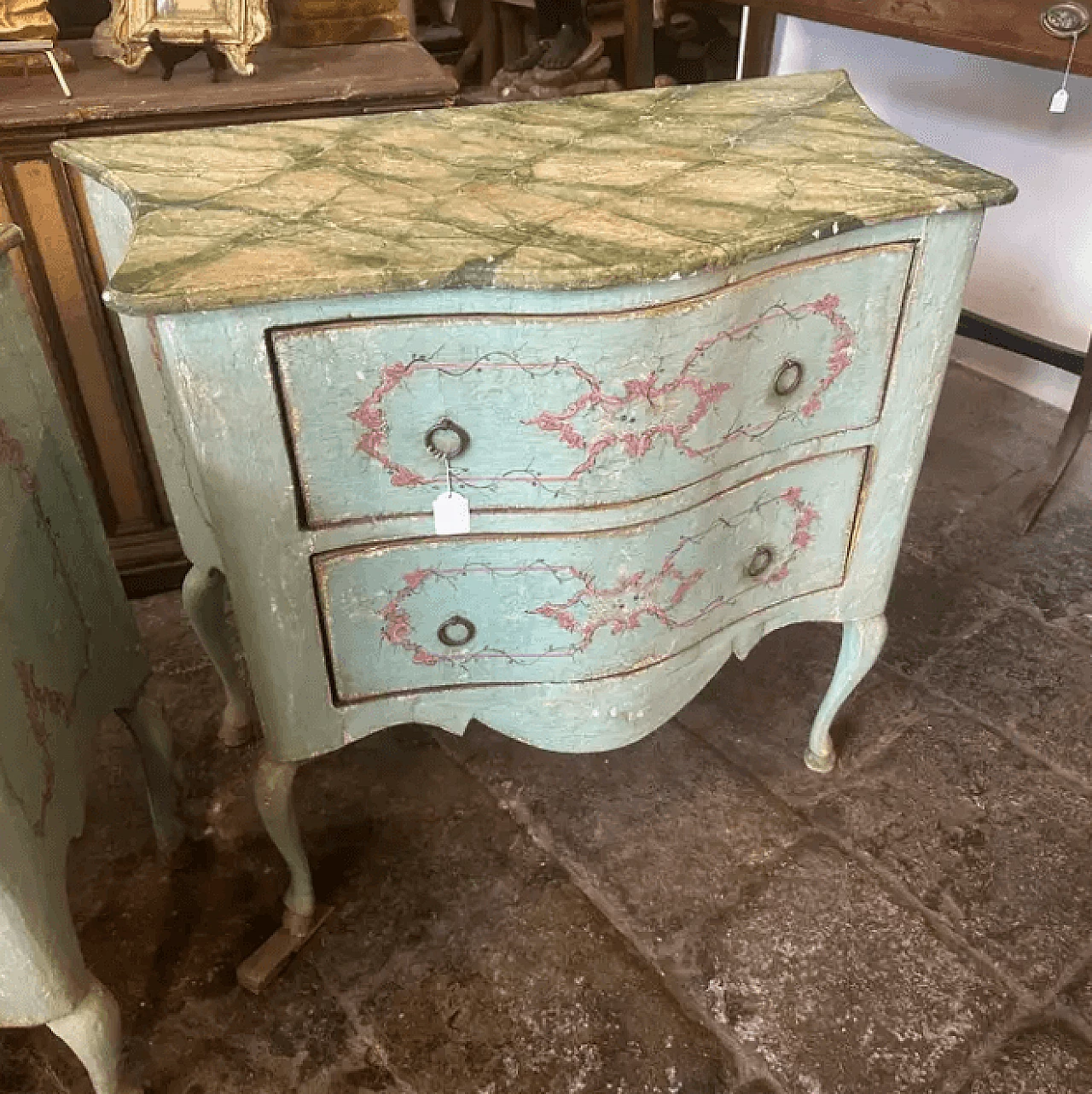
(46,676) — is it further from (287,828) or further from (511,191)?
(511,191)

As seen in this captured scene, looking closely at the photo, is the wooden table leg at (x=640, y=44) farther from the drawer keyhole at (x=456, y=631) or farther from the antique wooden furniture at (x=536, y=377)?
the drawer keyhole at (x=456, y=631)

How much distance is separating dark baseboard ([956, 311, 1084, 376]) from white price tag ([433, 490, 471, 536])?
189 centimetres

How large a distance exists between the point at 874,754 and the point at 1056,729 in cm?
37

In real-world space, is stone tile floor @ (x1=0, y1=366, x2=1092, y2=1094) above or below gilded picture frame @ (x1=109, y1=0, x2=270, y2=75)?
below

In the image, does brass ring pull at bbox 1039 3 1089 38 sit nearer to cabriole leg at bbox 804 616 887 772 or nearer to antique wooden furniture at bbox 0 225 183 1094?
cabriole leg at bbox 804 616 887 772

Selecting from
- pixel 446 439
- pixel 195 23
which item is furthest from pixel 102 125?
pixel 446 439

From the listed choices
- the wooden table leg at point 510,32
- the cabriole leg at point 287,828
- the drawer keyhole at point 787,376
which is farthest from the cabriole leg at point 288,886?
the wooden table leg at point 510,32

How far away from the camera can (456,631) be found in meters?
1.44

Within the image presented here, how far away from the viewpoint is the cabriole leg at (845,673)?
1785mm

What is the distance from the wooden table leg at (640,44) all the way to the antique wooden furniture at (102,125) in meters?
1.15

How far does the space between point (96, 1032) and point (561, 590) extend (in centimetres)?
74

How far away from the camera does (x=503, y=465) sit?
1.28 m

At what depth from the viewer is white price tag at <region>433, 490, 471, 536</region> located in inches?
50.8

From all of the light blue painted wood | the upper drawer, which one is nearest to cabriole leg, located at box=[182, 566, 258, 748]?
the light blue painted wood
